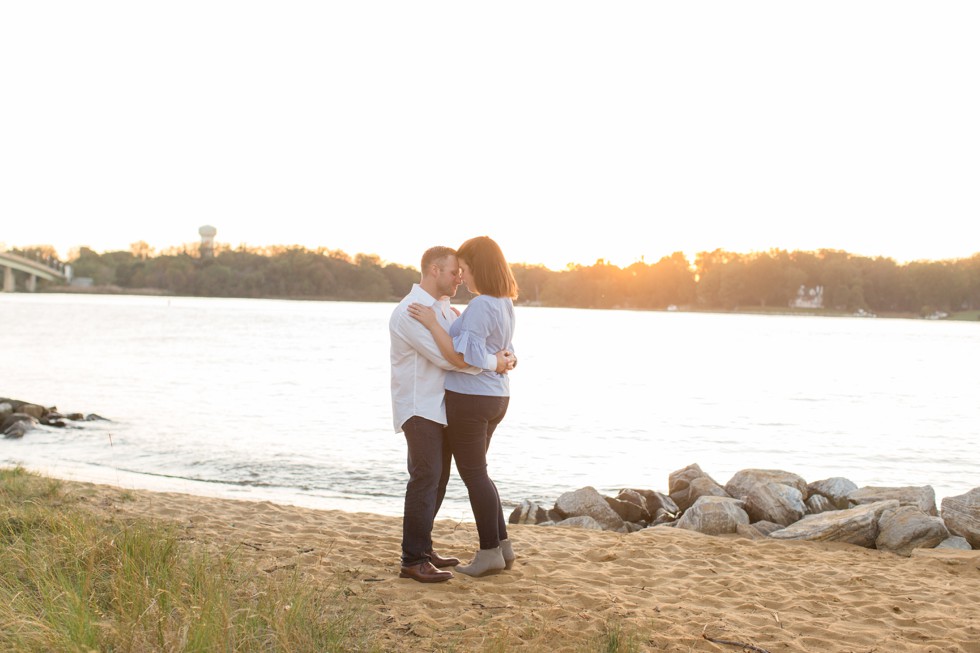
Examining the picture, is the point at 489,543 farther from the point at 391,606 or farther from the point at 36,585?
the point at 36,585

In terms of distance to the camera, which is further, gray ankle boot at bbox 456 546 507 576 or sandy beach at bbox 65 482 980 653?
gray ankle boot at bbox 456 546 507 576

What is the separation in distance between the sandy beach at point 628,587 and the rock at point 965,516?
0.87 metres

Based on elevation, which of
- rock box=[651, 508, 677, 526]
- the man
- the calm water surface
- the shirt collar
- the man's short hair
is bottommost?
the calm water surface

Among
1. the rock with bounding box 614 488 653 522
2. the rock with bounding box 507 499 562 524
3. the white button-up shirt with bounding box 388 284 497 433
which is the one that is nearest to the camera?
the white button-up shirt with bounding box 388 284 497 433

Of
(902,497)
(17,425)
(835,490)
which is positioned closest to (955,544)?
(902,497)

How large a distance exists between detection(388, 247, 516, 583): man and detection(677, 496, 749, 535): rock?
3.72m

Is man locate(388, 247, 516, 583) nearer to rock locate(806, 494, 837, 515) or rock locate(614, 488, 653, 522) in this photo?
rock locate(614, 488, 653, 522)

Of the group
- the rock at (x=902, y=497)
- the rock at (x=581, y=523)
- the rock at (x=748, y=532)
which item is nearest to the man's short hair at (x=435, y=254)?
the rock at (x=581, y=523)

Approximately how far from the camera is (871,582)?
5828 mm

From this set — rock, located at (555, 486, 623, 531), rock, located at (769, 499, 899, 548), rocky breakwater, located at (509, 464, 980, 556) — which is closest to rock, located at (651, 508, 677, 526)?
rocky breakwater, located at (509, 464, 980, 556)

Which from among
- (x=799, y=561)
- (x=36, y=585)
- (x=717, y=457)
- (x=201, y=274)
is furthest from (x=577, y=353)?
(x=201, y=274)

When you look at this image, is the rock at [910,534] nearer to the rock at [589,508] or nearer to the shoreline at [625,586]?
the shoreline at [625,586]

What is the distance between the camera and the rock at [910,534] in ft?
23.8

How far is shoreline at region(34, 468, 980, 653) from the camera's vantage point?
4.40 metres
